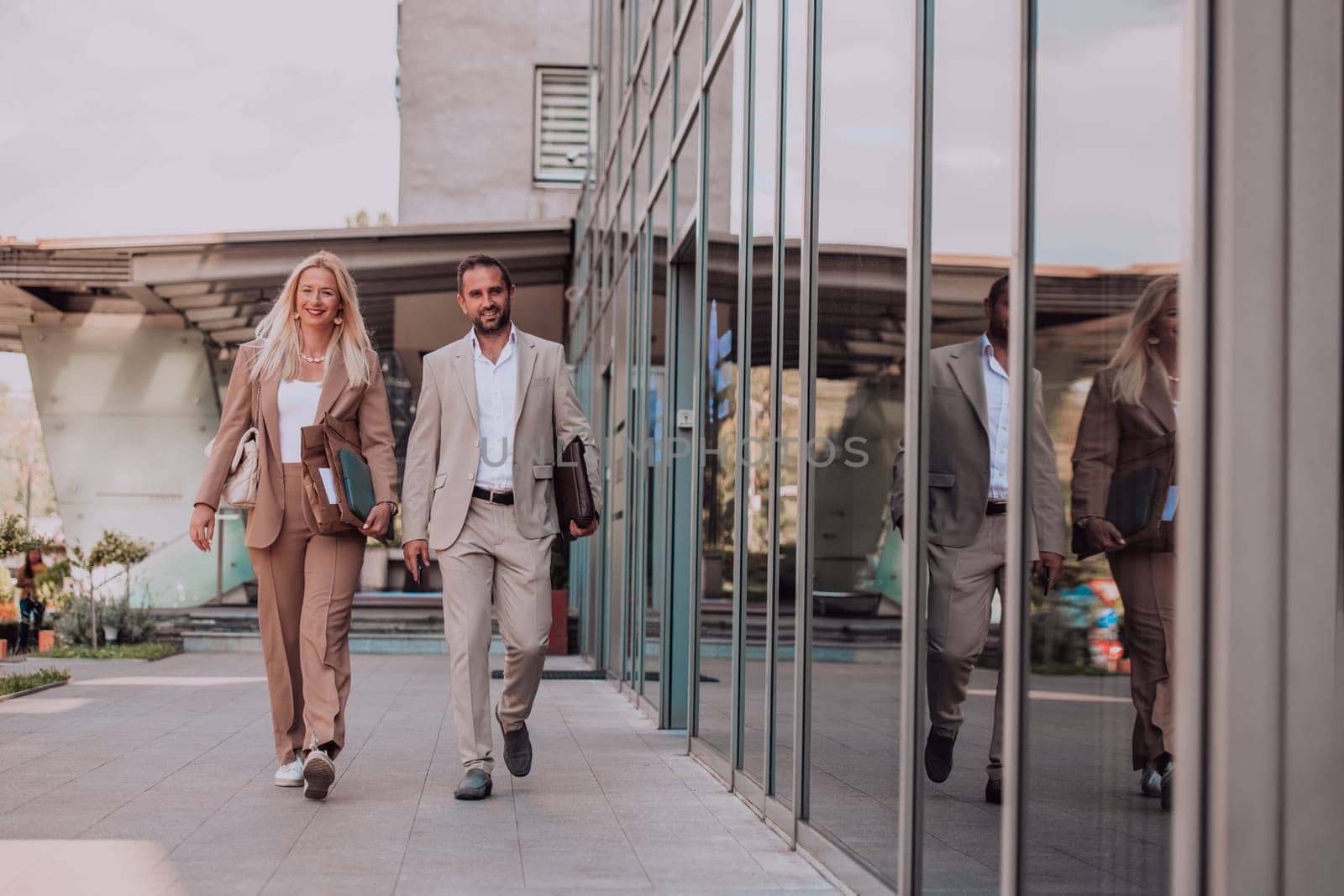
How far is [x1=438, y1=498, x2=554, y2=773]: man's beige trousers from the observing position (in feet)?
18.2

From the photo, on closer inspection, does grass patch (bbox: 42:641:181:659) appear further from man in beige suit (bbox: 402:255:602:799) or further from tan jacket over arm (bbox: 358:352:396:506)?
man in beige suit (bbox: 402:255:602:799)

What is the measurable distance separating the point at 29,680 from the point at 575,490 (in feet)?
21.5

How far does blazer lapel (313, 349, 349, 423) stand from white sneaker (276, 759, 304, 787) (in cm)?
133

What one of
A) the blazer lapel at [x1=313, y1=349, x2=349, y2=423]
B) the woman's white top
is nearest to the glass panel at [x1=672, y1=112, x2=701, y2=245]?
the blazer lapel at [x1=313, y1=349, x2=349, y2=423]

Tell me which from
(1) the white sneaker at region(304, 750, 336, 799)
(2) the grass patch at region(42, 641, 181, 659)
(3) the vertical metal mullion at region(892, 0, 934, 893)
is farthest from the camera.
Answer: (2) the grass patch at region(42, 641, 181, 659)

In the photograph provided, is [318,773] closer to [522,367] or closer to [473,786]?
[473,786]

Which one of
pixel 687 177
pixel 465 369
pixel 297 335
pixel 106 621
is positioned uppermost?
pixel 687 177

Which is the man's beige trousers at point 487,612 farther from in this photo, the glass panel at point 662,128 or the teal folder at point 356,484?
the glass panel at point 662,128

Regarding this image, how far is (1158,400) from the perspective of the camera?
93.6 inches

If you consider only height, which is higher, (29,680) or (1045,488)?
(1045,488)

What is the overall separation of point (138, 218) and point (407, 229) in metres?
59.9

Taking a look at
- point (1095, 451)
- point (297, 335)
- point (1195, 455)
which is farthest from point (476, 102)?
point (1195, 455)

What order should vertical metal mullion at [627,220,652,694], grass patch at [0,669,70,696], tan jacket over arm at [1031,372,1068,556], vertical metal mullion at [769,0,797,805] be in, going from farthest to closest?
grass patch at [0,669,70,696] → vertical metal mullion at [627,220,652,694] → vertical metal mullion at [769,0,797,805] → tan jacket over arm at [1031,372,1068,556]

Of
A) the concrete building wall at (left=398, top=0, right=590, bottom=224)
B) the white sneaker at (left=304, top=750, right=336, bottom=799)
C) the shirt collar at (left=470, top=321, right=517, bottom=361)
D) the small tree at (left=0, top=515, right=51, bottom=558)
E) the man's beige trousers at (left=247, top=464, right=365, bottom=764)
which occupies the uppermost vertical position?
the concrete building wall at (left=398, top=0, right=590, bottom=224)
